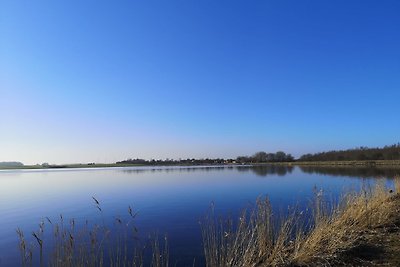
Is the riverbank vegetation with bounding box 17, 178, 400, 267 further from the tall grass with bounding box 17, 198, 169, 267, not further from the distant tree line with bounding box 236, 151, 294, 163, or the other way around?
the distant tree line with bounding box 236, 151, 294, 163

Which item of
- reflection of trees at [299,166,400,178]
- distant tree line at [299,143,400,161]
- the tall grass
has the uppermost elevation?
distant tree line at [299,143,400,161]

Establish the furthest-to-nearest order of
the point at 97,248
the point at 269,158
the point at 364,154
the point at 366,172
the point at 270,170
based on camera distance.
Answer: the point at 269,158 < the point at 364,154 < the point at 270,170 < the point at 366,172 < the point at 97,248

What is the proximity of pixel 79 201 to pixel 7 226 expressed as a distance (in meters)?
6.78

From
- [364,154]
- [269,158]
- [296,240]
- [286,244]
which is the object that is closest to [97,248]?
[286,244]

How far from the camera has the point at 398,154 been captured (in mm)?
77125

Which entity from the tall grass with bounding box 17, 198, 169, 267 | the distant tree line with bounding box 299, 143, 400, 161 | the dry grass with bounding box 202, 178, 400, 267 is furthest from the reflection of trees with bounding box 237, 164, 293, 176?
the dry grass with bounding box 202, 178, 400, 267

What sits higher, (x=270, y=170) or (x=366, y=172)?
(x=270, y=170)

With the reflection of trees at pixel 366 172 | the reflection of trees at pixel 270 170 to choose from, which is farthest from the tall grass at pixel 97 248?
the reflection of trees at pixel 270 170

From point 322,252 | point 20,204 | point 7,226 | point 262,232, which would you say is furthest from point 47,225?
point 322,252

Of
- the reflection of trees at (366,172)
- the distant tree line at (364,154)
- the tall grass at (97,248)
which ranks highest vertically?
the distant tree line at (364,154)

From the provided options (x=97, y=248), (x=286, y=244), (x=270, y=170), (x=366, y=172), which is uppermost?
(x=270, y=170)

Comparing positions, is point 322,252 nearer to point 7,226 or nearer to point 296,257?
point 296,257

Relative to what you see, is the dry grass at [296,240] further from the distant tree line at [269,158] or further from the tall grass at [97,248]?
the distant tree line at [269,158]

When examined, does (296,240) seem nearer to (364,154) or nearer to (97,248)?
(97,248)
